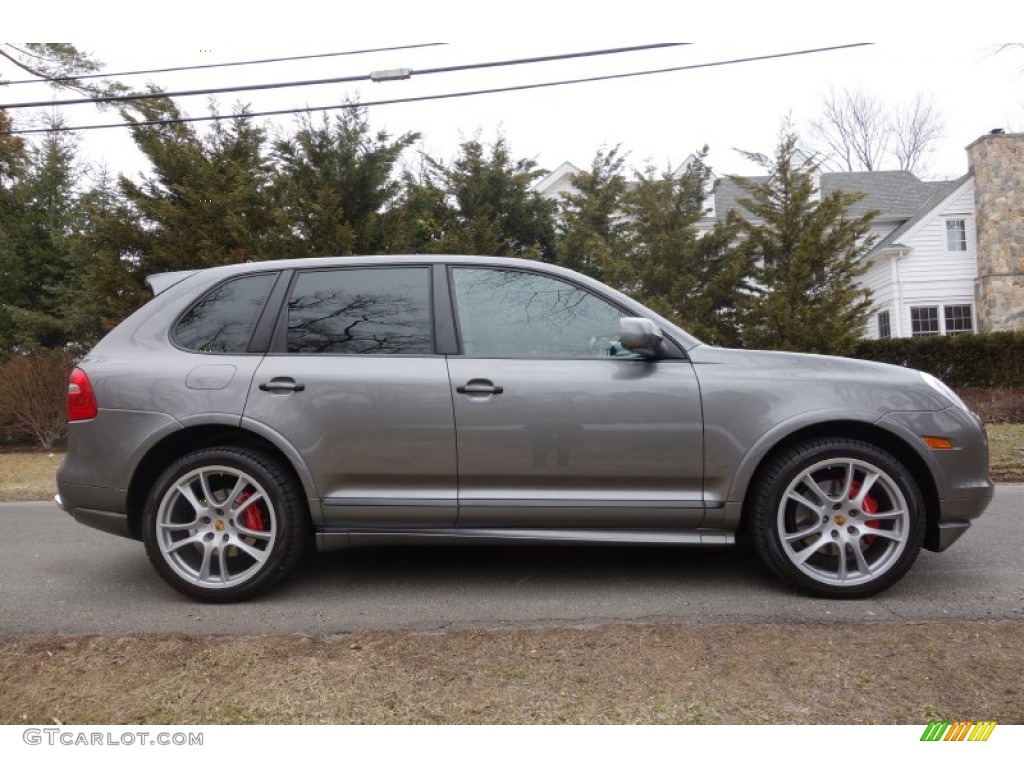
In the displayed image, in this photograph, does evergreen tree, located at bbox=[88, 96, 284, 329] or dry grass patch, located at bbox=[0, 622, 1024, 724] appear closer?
dry grass patch, located at bbox=[0, 622, 1024, 724]

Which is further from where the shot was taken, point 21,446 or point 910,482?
point 21,446

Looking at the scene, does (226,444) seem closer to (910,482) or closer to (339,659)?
(339,659)

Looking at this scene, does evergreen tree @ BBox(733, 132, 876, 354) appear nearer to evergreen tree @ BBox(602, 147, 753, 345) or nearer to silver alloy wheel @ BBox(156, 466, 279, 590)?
evergreen tree @ BBox(602, 147, 753, 345)

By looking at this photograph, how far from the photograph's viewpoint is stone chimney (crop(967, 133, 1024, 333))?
21781 millimetres

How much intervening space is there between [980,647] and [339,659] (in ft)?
8.11

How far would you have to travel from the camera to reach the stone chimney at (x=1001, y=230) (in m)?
21.8

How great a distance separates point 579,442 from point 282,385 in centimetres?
147

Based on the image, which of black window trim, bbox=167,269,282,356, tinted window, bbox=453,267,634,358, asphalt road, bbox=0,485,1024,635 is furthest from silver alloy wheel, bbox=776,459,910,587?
black window trim, bbox=167,269,282,356

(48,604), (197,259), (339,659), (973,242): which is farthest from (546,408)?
(973,242)

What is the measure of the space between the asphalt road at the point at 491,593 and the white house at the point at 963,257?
18.4m

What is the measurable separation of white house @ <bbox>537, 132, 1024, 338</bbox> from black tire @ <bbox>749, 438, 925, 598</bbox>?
18.9 metres

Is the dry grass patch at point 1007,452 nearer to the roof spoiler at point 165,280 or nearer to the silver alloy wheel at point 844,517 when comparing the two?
the silver alloy wheel at point 844,517

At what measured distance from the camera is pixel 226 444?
371cm
